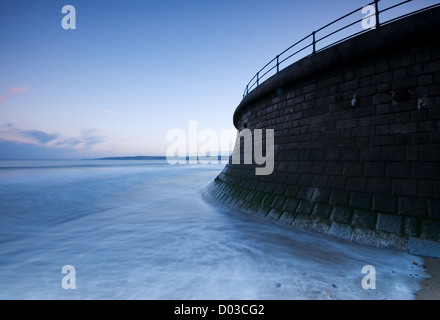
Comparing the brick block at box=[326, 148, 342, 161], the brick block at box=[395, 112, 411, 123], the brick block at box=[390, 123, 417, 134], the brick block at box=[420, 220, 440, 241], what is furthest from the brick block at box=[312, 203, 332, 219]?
the brick block at box=[395, 112, 411, 123]

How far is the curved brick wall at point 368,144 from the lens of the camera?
4207 millimetres

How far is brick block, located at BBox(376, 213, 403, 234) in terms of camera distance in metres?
4.12

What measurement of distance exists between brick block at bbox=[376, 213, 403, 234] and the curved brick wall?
16mm

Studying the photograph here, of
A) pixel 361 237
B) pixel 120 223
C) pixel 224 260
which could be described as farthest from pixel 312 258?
pixel 120 223

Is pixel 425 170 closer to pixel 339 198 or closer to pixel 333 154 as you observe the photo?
pixel 339 198

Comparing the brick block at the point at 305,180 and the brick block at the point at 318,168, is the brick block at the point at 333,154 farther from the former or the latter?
the brick block at the point at 305,180

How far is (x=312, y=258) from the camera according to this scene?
4188mm

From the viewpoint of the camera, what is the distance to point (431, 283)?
3.11m

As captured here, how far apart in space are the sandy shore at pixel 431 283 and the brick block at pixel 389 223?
2.01 ft

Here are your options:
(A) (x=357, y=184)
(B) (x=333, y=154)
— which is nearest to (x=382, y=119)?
(B) (x=333, y=154)

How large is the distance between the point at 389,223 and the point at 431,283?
1.28 m

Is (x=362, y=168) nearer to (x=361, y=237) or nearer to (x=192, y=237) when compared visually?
(x=361, y=237)

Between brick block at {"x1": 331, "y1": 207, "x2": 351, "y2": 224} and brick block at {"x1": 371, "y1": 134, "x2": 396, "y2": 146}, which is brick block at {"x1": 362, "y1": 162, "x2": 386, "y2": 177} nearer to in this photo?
brick block at {"x1": 371, "y1": 134, "x2": 396, "y2": 146}

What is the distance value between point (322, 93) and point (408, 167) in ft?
10.0
